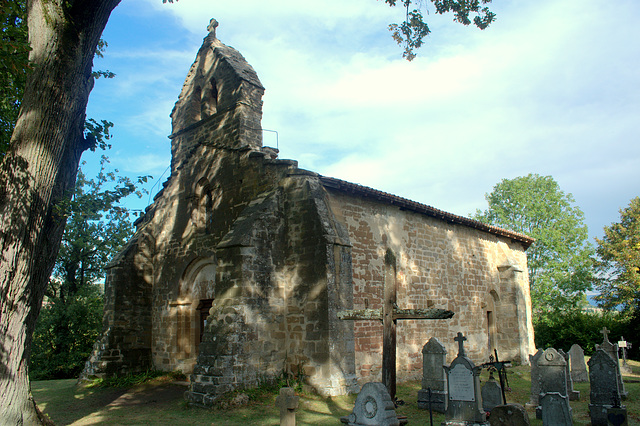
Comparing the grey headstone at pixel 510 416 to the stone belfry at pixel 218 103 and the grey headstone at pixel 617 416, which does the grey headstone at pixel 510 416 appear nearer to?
the grey headstone at pixel 617 416

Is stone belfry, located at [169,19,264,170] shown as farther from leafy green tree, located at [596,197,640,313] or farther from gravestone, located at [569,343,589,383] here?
leafy green tree, located at [596,197,640,313]

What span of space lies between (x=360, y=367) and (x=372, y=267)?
281cm

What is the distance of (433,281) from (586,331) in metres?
12.3

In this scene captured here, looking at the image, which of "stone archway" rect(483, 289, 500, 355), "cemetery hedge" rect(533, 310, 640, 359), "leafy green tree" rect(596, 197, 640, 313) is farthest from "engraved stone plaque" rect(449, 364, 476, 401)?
"leafy green tree" rect(596, 197, 640, 313)

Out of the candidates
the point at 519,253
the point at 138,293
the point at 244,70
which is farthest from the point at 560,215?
the point at 138,293

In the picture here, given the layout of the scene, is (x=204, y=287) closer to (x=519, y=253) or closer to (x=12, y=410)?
(x=12, y=410)

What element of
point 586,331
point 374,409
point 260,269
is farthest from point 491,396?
point 586,331

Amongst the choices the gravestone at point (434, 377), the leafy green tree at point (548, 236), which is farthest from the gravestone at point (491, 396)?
the leafy green tree at point (548, 236)

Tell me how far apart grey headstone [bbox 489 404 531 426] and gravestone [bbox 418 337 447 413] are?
3246 mm

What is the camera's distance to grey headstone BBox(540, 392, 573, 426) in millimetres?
7527

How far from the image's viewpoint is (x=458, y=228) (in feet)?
56.8

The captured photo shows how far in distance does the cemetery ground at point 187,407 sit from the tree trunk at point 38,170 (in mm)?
3420

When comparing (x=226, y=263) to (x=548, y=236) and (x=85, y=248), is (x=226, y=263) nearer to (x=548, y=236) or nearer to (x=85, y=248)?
(x=85, y=248)

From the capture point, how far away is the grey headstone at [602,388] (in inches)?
328
